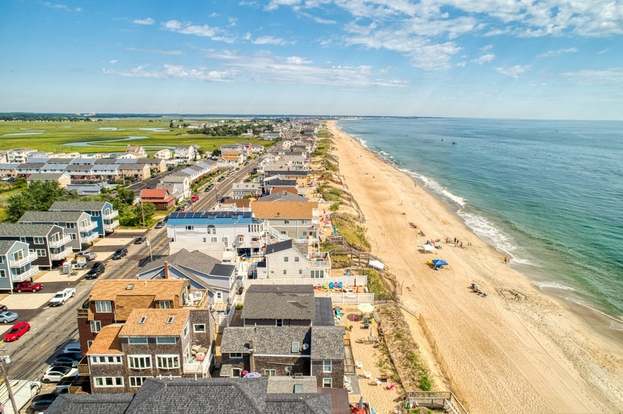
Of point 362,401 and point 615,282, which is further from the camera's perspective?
point 615,282

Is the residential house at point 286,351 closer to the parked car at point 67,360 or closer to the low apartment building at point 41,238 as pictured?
the parked car at point 67,360

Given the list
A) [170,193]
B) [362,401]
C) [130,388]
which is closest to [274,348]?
[362,401]

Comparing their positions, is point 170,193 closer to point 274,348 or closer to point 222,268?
point 222,268

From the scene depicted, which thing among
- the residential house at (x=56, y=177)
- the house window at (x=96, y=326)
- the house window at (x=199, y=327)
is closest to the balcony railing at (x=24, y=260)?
the house window at (x=96, y=326)

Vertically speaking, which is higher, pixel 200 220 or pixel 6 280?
pixel 200 220

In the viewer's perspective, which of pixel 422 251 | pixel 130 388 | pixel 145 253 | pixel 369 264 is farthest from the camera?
pixel 422 251

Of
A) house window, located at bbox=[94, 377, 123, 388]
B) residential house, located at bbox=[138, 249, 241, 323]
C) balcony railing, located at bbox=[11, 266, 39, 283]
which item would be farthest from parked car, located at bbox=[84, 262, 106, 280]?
house window, located at bbox=[94, 377, 123, 388]

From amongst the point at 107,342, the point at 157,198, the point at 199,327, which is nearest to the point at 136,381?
the point at 107,342
